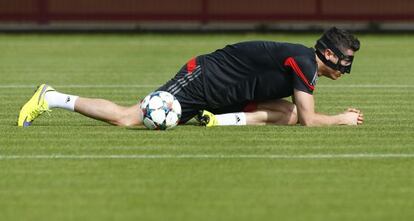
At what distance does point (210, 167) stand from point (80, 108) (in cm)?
294

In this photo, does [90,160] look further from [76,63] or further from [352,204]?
[76,63]

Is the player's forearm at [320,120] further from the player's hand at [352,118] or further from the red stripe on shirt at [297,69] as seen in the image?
the red stripe on shirt at [297,69]

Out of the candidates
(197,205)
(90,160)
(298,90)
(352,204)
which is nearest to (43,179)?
(90,160)

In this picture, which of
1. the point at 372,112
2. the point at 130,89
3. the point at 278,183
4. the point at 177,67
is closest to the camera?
the point at 278,183

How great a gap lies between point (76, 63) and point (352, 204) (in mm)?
14930

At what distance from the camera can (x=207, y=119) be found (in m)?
13.2

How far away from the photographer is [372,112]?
14844 millimetres

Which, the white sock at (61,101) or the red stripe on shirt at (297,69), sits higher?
the red stripe on shirt at (297,69)

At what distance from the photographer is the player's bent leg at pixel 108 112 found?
42.7ft

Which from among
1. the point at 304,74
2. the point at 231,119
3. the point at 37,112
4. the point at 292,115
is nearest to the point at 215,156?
the point at 304,74

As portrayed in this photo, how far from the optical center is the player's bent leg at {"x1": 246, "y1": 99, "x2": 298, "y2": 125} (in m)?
13.3

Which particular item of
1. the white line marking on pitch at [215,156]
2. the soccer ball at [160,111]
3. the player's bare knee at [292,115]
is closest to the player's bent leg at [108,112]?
the soccer ball at [160,111]

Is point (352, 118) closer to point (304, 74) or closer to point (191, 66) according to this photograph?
point (304, 74)

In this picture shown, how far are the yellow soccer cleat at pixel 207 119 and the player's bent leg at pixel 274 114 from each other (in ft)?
1.18
